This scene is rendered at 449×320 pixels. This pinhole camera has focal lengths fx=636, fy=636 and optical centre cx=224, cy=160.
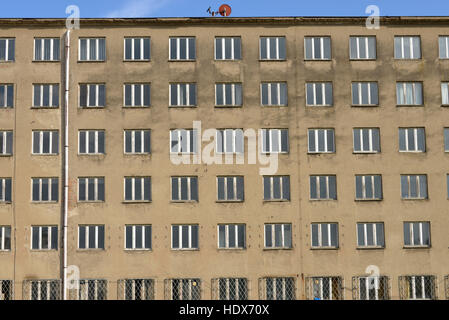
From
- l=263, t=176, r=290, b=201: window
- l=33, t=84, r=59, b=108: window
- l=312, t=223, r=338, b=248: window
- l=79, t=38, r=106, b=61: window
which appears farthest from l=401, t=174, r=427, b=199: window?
l=33, t=84, r=59, b=108: window

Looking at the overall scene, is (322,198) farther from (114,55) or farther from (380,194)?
(114,55)

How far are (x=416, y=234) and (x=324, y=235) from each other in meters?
5.97

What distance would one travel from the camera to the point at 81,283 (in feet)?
131

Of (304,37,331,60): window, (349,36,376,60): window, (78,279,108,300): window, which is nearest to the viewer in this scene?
(78,279,108,300): window

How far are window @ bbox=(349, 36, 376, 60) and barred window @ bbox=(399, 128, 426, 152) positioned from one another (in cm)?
550

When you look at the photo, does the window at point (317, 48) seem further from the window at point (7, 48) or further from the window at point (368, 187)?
the window at point (7, 48)

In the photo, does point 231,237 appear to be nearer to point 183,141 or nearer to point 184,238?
point 184,238

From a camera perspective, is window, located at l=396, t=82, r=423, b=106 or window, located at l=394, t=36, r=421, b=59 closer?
window, located at l=396, t=82, r=423, b=106

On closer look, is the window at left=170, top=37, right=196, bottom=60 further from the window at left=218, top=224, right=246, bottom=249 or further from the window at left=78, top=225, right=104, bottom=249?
the window at left=78, top=225, right=104, bottom=249

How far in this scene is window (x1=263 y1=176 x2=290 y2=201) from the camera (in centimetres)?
4131

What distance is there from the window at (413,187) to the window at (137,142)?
16.9 m

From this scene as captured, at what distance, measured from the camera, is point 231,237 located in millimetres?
40688

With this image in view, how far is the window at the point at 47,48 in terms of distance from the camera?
42.4 metres

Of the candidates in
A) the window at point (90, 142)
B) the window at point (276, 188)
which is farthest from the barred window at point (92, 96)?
the window at point (276, 188)
